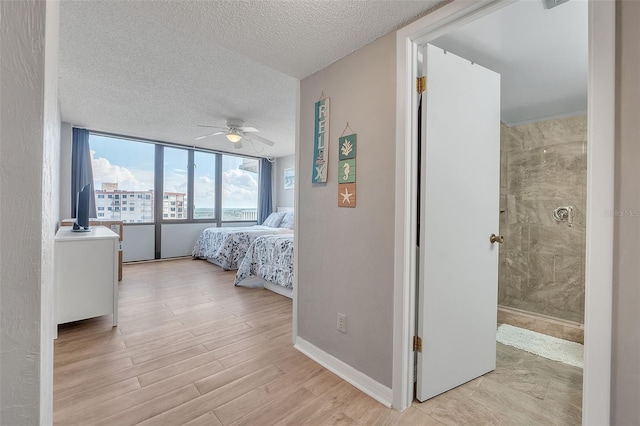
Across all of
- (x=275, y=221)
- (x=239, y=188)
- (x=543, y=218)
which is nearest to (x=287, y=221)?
(x=275, y=221)

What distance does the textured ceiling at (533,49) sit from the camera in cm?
154

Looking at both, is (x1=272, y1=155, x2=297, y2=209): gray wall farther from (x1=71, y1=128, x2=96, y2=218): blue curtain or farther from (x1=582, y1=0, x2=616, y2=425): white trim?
(x1=582, y1=0, x2=616, y2=425): white trim

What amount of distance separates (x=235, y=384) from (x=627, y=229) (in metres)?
1.97

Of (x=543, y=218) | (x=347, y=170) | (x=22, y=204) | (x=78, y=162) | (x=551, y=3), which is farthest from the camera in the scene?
(x=78, y=162)

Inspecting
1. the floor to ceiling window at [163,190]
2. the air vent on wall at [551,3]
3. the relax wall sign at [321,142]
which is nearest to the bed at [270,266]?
the relax wall sign at [321,142]

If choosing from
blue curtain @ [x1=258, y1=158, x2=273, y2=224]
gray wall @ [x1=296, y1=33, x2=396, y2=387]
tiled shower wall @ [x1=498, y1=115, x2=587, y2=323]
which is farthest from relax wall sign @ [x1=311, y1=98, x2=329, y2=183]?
blue curtain @ [x1=258, y1=158, x2=273, y2=224]

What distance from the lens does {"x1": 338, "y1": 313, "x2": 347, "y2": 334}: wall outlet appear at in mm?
1793

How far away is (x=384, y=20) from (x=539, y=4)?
0.82 meters

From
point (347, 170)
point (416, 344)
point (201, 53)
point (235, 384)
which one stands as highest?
point (201, 53)

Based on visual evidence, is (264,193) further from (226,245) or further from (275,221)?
(226,245)

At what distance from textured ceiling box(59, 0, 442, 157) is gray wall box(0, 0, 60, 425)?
3.22ft

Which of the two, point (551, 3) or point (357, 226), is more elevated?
point (551, 3)

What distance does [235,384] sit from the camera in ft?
5.48

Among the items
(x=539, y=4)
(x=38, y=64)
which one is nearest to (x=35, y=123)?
(x=38, y=64)
